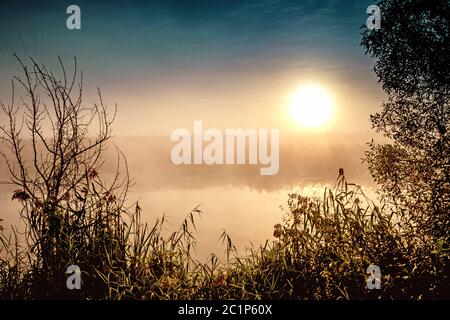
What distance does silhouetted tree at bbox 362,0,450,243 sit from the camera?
32.4 feet

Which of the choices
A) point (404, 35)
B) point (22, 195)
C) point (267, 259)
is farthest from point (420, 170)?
point (22, 195)

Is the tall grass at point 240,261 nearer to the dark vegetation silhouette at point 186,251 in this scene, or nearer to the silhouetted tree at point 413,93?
the dark vegetation silhouette at point 186,251

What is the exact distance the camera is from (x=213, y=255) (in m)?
6.32

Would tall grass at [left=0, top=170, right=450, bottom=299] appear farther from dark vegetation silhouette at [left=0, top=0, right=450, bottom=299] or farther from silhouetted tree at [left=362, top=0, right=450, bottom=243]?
silhouetted tree at [left=362, top=0, right=450, bottom=243]

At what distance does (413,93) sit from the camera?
35.1 feet

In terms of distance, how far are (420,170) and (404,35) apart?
298cm

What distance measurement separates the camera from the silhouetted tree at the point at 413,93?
9867mm

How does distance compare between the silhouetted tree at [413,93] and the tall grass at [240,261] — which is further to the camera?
the silhouetted tree at [413,93]

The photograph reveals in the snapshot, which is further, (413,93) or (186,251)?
(413,93)

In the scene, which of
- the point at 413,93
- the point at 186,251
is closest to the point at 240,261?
the point at 186,251

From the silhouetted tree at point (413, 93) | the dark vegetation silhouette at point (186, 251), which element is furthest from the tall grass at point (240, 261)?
the silhouetted tree at point (413, 93)

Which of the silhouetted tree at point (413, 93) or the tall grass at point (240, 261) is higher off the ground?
the silhouetted tree at point (413, 93)

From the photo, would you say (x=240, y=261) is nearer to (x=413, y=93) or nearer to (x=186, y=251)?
(x=186, y=251)

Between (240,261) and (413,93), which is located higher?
(413,93)
